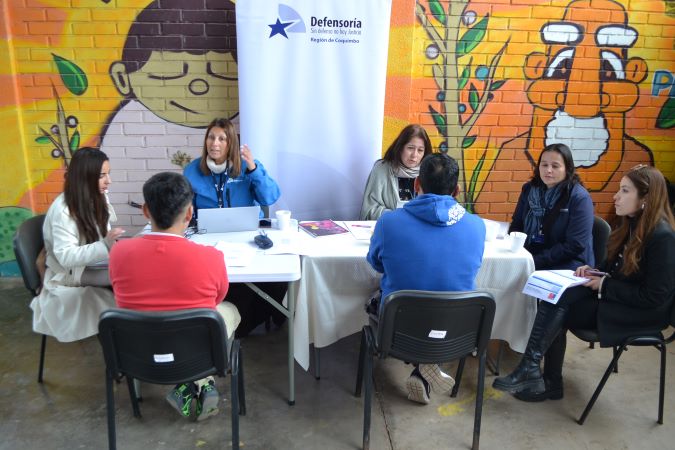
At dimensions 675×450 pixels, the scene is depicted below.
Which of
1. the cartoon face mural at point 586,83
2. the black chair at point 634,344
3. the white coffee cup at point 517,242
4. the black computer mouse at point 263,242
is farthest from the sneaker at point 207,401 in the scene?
the cartoon face mural at point 586,83

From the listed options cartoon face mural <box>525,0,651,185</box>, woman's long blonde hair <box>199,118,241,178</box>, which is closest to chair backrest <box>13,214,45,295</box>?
woman's long blonde hair <box>199,118,241,178</box>

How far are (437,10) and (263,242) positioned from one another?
2261mm

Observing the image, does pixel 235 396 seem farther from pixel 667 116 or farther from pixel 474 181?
pixel 667 116

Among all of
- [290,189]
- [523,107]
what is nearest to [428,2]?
[523,107]

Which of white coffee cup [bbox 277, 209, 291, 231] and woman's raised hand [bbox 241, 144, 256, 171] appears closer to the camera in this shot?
white coffee cup [bbox 277, 209, 291, 231]

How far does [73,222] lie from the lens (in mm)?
2283

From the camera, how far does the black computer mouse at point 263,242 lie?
7.66ft

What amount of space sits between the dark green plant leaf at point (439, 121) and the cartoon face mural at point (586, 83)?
26.8 inches

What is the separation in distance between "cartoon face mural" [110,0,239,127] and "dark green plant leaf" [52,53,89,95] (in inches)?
8.6

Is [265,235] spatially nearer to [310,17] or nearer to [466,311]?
[466,311]

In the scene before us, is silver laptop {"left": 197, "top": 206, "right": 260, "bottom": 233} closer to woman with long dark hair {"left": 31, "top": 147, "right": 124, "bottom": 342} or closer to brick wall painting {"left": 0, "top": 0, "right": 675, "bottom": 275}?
woman with long dark hair {"left": 31, "top": 147, "right": 124, "bottom": 342}

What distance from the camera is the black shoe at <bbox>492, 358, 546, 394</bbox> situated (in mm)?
2344

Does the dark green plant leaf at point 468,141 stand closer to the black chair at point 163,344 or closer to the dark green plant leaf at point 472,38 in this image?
the dark green plant leaf at point 472,38

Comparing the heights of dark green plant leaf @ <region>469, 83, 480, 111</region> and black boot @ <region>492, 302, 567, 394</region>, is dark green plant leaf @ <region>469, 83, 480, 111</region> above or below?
above
